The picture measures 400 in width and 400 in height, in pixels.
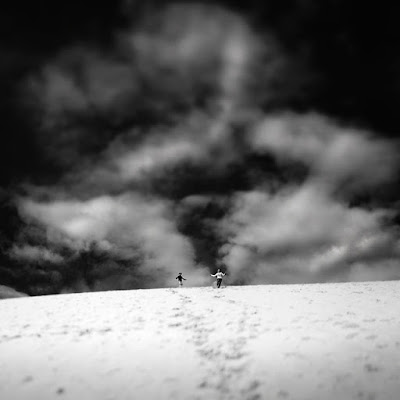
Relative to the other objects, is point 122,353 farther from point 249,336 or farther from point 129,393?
point 249,336

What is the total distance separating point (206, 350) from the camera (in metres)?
9.55

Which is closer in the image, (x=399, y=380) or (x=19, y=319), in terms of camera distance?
(x=399, y=380)

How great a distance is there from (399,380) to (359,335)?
9.83 feet

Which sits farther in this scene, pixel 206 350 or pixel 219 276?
pixel 219 276

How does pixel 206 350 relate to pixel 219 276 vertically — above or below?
below

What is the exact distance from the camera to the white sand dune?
7426 millimetres

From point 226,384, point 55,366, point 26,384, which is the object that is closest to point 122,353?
point 55,366

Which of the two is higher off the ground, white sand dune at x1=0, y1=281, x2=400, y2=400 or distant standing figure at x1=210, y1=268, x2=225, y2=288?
distant standing figure at x1=210, y1=268, x2=225, y2=288

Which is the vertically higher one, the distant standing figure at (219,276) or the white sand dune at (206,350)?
the distant standing figure at (219,276)

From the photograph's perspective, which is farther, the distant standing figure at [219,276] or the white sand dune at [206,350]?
the distant standing figure at [219,276]

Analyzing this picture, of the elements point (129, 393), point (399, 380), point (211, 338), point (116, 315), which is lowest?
point (129, 393)

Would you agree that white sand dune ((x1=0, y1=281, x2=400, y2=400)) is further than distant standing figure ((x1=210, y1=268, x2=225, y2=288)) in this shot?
No

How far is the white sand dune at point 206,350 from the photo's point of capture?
24.4 feet

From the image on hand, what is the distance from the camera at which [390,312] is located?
13.1 meters
